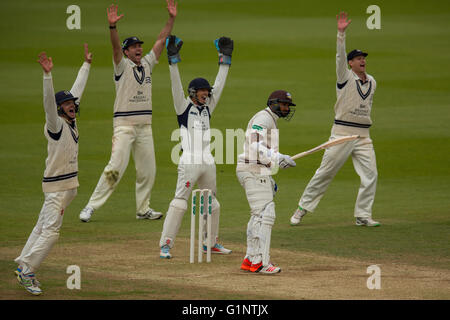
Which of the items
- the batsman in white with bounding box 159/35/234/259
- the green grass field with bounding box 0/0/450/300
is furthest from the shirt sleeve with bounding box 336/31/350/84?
the batsman in white with bounding box 159/35/234/259

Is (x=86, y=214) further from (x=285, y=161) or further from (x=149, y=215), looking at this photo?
(x=285, y=161)

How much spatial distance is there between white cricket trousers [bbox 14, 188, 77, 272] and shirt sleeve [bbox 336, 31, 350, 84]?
4272 mm

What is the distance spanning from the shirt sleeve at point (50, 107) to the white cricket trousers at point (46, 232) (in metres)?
0.64

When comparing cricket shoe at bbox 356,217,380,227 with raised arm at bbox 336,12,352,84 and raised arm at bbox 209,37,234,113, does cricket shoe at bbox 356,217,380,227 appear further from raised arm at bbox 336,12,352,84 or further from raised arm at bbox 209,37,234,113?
raised arm at bbox 209,37,234,113

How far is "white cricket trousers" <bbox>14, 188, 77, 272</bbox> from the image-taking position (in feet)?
25.0

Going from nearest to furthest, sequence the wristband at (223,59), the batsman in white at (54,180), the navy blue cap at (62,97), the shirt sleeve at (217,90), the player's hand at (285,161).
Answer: the batsman in white at (54,180)
the navy blue cap at (62,97)
the player's hand at (285,161)
the shirt sleeve at (217,90)
the wristband at (223,59)

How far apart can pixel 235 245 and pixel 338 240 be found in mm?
1262

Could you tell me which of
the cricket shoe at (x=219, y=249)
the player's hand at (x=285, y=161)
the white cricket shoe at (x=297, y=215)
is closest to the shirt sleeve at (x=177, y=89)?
the player's hand at (x=285, y=161)

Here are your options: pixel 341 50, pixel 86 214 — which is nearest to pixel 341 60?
pixel 341 50

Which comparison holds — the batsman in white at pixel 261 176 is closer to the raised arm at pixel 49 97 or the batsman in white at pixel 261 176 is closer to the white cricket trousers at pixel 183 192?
the white cricket trousers at pixel 183 192

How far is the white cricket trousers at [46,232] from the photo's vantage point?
7621 millimetres

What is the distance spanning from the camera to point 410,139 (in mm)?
17141

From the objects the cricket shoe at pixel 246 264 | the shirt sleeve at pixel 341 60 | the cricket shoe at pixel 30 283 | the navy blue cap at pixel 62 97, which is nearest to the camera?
the cricket shoe at pixel 30 283

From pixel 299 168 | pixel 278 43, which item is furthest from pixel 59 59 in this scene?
pixel 299 168
